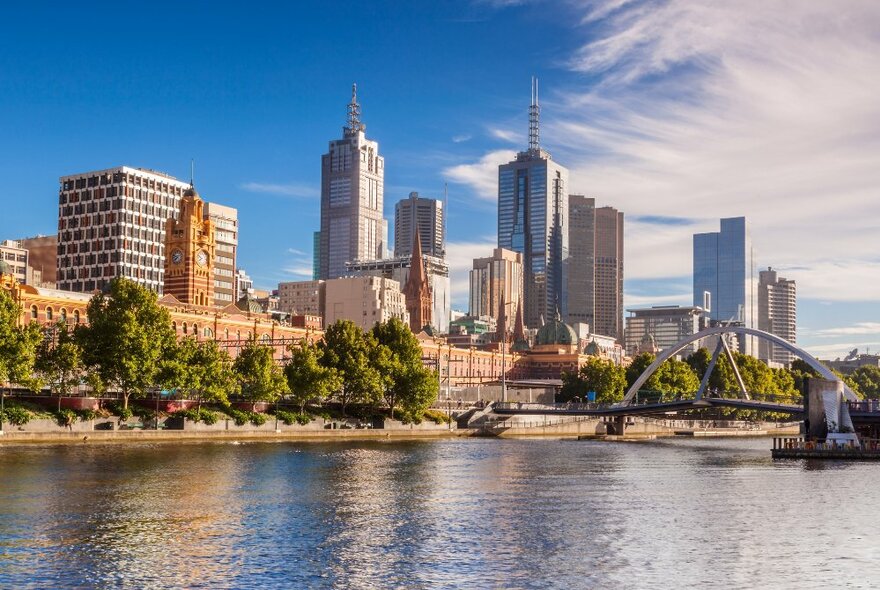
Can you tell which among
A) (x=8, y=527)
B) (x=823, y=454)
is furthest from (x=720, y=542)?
(x=823, y=454)

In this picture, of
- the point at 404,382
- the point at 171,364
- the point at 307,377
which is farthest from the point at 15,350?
the point at 404,382

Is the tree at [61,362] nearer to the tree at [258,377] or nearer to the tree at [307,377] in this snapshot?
the tree at [258,377]

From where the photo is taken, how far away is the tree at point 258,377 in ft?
486

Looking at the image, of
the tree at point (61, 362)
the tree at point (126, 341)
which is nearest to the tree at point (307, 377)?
the tree at point (126, 341)

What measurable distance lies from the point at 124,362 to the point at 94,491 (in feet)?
183

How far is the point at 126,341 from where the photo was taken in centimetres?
13212

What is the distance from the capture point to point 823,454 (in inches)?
5212

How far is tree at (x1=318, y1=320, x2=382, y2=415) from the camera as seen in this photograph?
163375 millimetres

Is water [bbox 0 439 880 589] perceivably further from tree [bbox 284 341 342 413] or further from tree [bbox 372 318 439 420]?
tree [bbox 372 318 439 420]

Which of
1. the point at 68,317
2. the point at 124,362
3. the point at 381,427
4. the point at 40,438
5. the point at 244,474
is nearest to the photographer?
the point at 244,474

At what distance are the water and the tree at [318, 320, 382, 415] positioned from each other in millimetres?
50222

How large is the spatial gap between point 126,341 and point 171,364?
5.70 meters

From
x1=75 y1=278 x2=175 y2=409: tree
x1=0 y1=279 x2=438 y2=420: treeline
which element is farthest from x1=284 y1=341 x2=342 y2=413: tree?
x1=75 y1=278 x2=175 y2=409: tree

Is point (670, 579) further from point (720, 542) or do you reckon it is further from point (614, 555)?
point (720, 542)
